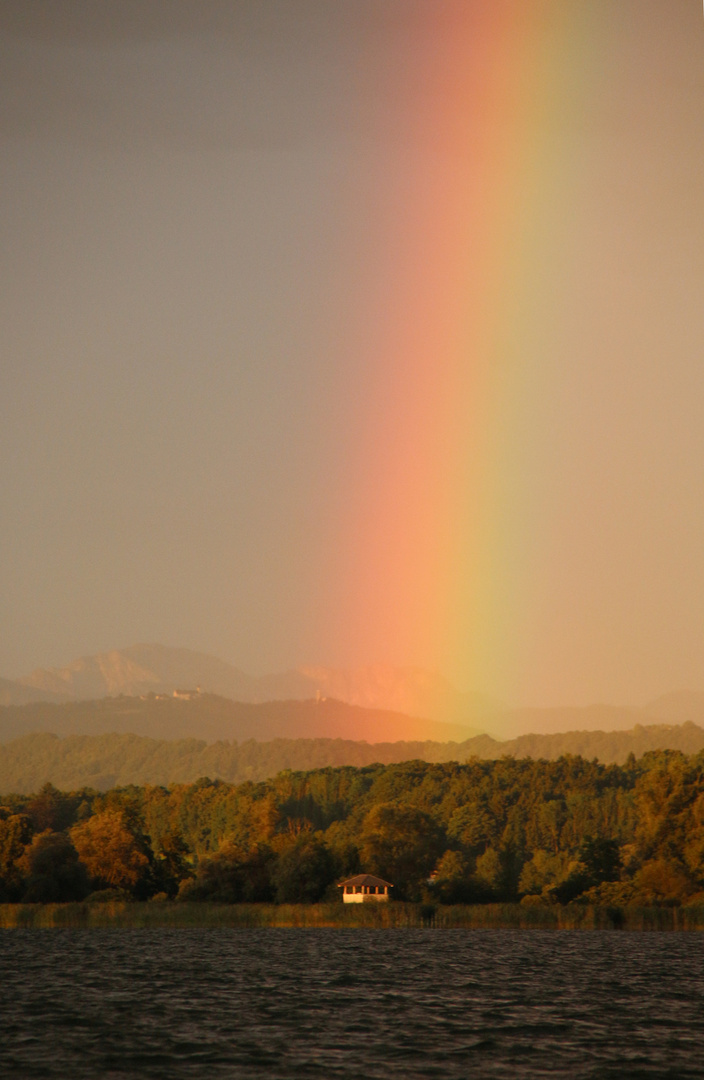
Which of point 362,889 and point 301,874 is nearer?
point 301,874

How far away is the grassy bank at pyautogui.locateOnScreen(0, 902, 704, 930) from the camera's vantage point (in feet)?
383

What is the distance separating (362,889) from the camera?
434 ft

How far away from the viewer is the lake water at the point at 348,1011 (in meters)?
43.0

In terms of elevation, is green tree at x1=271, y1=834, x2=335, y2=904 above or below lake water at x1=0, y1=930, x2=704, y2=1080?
above

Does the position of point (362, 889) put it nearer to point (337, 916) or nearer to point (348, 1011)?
point (337, 916)

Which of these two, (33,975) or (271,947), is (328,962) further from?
(33,975)

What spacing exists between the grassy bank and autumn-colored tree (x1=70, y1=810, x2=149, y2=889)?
4712 mm

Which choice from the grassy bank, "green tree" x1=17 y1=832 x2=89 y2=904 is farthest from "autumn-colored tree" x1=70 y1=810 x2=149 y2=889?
"green tree" x1=17 y1=832 x2=89 y2=904

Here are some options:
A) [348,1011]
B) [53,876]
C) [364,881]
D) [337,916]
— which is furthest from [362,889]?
[348,1011]

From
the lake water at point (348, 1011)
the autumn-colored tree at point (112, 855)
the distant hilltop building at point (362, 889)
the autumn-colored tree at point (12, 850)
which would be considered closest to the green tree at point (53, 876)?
the autumn-colored tree at point (12, 850)

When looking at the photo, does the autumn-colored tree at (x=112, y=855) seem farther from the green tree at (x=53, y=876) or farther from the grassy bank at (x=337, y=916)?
the green tree at (x=53, y=876)

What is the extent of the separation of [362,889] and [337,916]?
46.0 feet

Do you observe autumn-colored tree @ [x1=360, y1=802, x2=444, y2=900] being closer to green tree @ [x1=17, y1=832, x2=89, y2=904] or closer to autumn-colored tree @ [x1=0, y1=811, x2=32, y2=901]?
green tree @ [x1=17, y1=832, x2=89, y2=904]

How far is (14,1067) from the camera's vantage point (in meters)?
41.3
